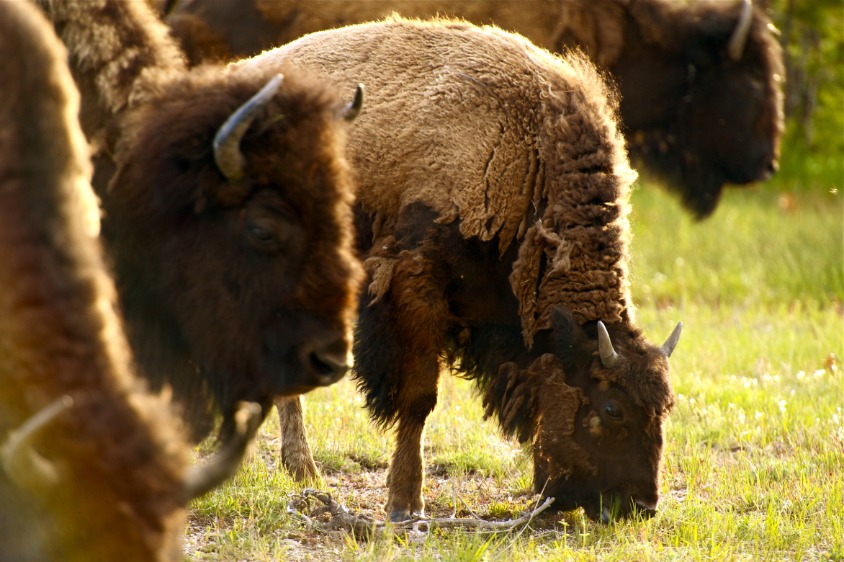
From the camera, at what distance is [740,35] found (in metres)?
8.16

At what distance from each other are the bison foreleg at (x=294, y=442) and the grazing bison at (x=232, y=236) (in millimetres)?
1243

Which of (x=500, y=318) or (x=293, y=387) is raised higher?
(x=293, y=387)

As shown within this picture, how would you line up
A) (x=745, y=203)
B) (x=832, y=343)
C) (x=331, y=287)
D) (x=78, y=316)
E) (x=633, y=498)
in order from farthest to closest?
(x=745, y=203), (x=832, y=343), (x=633, y=498), (x=331, y=287), (x=78, y=316)

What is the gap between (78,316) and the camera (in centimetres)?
230

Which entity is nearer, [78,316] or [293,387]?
[78,316]

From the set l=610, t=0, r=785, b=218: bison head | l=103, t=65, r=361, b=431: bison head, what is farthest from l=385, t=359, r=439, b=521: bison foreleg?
l=610, t=0, r=785, b=218: bison head

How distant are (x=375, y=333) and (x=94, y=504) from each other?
251 cm

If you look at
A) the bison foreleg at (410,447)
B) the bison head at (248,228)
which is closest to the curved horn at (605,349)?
the bison foreleg at (410,447)

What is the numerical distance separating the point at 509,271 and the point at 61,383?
258cm

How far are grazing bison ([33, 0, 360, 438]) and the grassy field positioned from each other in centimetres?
71

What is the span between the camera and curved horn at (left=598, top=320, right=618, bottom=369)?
4262mm

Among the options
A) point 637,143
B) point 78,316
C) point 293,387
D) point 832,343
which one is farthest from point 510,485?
point 637,143

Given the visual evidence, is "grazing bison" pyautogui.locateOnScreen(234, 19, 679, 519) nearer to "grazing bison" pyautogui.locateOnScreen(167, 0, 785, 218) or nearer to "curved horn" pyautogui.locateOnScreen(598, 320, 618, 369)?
"curved horn" pyautogui.locateOnScreen(598, 320, 618, 369)

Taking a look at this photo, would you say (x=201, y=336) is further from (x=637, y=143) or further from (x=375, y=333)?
(x=637, y=143)
